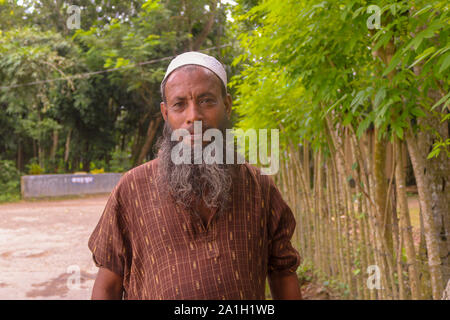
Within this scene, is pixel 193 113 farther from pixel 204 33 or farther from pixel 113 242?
pixel 204 33

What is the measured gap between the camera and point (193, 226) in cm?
139

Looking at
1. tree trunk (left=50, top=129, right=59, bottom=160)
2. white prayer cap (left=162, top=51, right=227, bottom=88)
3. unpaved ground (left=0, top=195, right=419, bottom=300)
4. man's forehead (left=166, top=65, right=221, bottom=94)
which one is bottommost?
unpaved ground (left=0, top=195, right=419, bottom=300)

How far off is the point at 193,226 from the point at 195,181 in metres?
0.19

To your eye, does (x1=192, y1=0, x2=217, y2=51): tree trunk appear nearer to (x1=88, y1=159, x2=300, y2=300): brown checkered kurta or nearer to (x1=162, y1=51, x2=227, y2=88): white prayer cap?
(x1=162, y1=51, x2=227, y2=88): white prayer cap

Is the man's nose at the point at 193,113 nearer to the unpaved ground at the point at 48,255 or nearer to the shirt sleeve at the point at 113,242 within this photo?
the shirt sleeve at the point at 113,242

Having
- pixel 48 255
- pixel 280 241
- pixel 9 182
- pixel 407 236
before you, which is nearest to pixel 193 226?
pixel 280 241

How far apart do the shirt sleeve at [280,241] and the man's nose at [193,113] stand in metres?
0.40

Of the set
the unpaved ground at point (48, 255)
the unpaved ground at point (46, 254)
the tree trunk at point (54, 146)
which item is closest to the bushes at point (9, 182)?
the tree trunk at point (54, 146)

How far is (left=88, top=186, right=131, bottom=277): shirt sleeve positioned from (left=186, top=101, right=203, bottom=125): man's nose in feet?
1.19

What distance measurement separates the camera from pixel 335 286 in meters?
4.38

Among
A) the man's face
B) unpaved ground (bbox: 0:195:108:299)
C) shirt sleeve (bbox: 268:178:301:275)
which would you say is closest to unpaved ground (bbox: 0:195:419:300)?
unpaved ground (bbox: 0:195:108:299)

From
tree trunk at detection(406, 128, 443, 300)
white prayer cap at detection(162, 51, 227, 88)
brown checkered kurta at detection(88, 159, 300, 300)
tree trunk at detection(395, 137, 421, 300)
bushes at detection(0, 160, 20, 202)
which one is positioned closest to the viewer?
brown checkered kurta at detection(88, 159, 300, 300)

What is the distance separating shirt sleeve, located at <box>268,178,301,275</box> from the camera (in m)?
1.48
